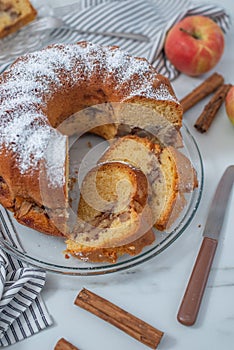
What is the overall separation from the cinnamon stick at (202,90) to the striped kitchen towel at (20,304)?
1.29 m

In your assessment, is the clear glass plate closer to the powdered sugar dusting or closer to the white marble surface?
the white marble surface

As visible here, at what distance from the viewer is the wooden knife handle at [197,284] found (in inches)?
82.6

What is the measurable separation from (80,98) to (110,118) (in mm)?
187

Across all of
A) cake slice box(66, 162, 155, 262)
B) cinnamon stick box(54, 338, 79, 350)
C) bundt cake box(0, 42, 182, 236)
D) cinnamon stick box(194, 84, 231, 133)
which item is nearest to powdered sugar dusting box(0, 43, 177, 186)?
bundt cake box(0, 42, 182, 236)

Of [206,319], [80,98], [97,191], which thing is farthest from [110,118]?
[206,319]

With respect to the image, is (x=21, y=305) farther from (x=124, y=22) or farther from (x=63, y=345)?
(x=124, y=22)

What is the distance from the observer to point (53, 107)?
97.8 inches

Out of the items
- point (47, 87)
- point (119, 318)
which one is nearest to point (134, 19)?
point (47, 87)

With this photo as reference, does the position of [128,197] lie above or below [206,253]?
above

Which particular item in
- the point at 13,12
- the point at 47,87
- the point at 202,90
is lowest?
the point at 202,90

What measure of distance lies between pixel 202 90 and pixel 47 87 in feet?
3.17

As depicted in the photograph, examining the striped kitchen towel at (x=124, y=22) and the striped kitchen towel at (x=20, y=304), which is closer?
the striped kitchen towel at (x=20, y=304)

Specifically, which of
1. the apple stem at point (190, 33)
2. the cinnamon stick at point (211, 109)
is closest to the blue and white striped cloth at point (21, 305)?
the cinnamon stick at point (211, 109)

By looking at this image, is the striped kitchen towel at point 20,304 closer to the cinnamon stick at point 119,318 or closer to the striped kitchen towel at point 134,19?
the cinnamon stick at point 119,318
